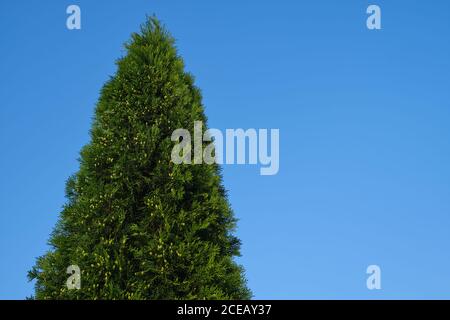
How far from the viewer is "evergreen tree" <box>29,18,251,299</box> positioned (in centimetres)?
1001

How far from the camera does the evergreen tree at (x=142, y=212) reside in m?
10.0

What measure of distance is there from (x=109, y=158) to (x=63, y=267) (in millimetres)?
2185

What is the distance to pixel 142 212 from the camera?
10477 millimetres

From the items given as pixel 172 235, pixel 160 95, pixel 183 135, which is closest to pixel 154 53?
pixel 160 95

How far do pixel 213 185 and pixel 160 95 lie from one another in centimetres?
214

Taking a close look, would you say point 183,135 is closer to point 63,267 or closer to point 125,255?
point 125,255

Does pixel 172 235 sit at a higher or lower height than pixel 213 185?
lower

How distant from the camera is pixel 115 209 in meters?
10.3

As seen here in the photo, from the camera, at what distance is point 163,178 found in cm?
1060

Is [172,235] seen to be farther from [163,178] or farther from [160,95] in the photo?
[160,95]
